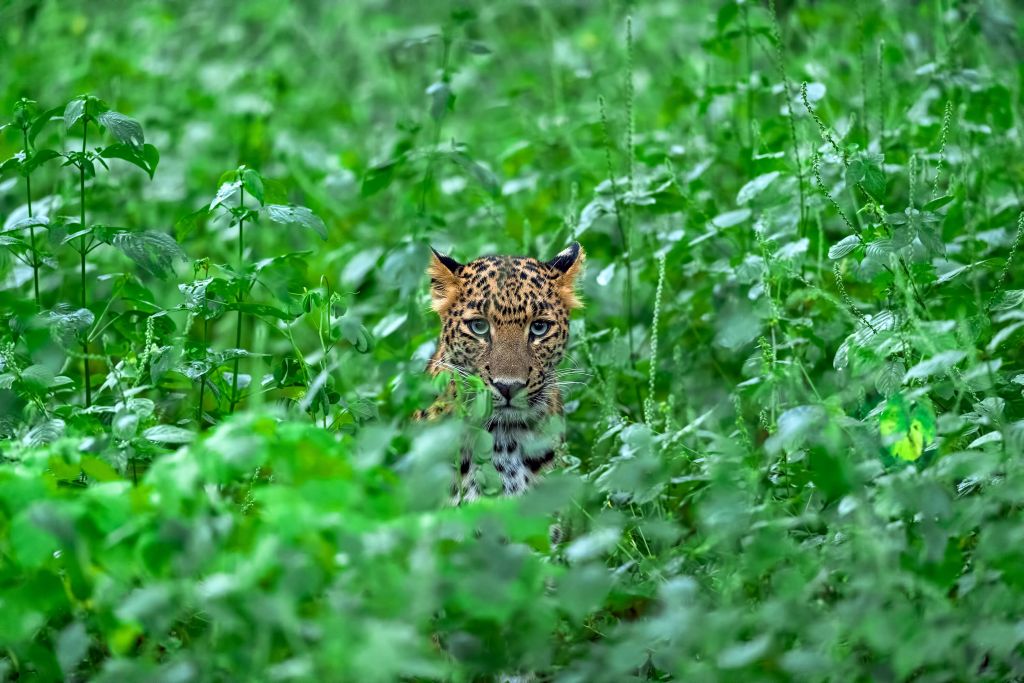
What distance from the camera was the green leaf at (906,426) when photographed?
3396 millimetres

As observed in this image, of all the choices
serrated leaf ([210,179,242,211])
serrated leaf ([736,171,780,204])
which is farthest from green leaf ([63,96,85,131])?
serrated leaf ([736,171,780,204])

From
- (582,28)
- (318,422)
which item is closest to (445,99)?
(318,422)

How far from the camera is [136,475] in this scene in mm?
4418

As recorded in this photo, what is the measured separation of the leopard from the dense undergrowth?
168mm

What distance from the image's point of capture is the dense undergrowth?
2779mm

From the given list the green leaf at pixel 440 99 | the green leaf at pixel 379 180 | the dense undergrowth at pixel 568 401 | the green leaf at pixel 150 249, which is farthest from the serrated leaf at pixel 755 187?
the green leaf at pixel 150 249

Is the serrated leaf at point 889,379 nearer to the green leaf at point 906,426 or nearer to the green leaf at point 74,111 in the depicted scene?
the green leaf at point 906,426

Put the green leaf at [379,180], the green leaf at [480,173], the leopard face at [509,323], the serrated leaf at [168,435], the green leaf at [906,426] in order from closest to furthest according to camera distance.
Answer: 1. the green leaf at [906,426]
2. the serrated leaf at [168,435]
3. the leopard face at [509,323]
4. the green leaf at [480,173]
5. the green leaf at [379,180]

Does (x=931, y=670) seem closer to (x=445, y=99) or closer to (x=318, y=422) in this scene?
(x=318, y=422)

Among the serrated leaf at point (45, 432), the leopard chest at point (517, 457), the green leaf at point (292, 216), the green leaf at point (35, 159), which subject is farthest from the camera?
the leopard chest at point (517, 457)

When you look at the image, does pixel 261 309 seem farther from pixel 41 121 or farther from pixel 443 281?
pixel 443 281

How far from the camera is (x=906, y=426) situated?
3.41 m

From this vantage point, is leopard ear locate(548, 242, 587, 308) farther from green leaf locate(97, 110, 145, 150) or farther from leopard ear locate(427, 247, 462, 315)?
green leaf locate(97, 110, 145, 150)

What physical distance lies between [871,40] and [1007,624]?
18.7 feet
